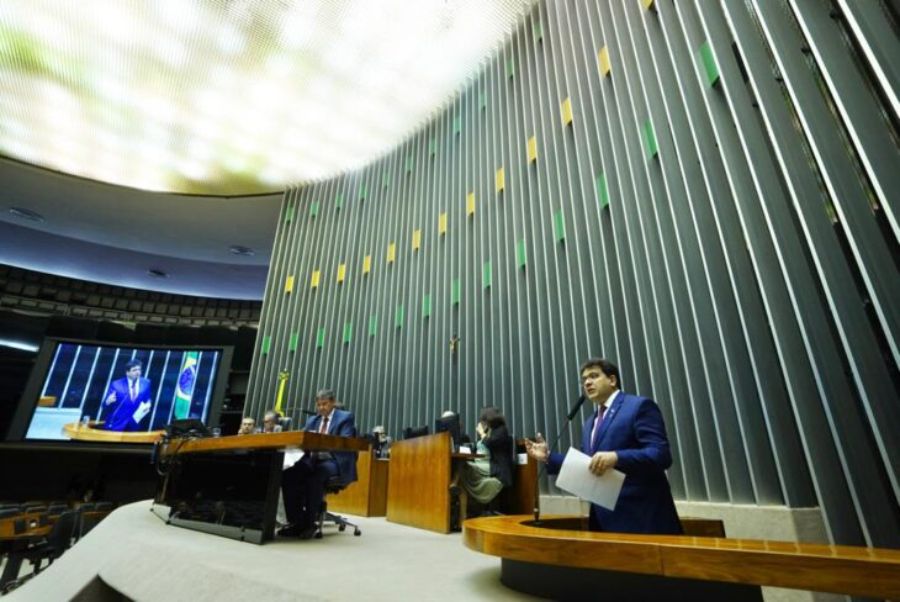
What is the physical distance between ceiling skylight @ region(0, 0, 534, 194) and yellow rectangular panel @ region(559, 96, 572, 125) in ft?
6.76

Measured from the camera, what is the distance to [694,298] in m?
3.10

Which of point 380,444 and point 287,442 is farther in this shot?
point 380,444

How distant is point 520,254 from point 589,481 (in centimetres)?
366

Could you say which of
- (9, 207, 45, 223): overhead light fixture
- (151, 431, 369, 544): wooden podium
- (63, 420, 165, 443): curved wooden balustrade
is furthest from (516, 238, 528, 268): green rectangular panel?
(9, 207, 45, 223): overhead light fixture

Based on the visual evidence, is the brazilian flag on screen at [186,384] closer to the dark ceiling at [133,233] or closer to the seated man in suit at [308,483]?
the dark ceiling at [133,233]

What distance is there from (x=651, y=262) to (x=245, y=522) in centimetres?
320

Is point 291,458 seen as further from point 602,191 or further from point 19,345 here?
point 19,345

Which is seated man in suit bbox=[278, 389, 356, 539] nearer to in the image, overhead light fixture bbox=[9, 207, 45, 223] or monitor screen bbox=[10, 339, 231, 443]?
monitor screen bbox=[10, 339, 231, 443]

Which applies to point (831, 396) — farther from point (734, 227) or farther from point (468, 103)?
point (468, 103)

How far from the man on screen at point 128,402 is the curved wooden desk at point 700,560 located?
365 inches

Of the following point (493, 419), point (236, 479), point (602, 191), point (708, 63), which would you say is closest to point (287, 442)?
point (236, 479)

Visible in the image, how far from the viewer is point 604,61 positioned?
4457 mm

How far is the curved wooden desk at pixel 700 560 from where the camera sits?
3.12 feet

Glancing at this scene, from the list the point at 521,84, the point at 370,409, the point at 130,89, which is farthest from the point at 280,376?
the point at 521,84
